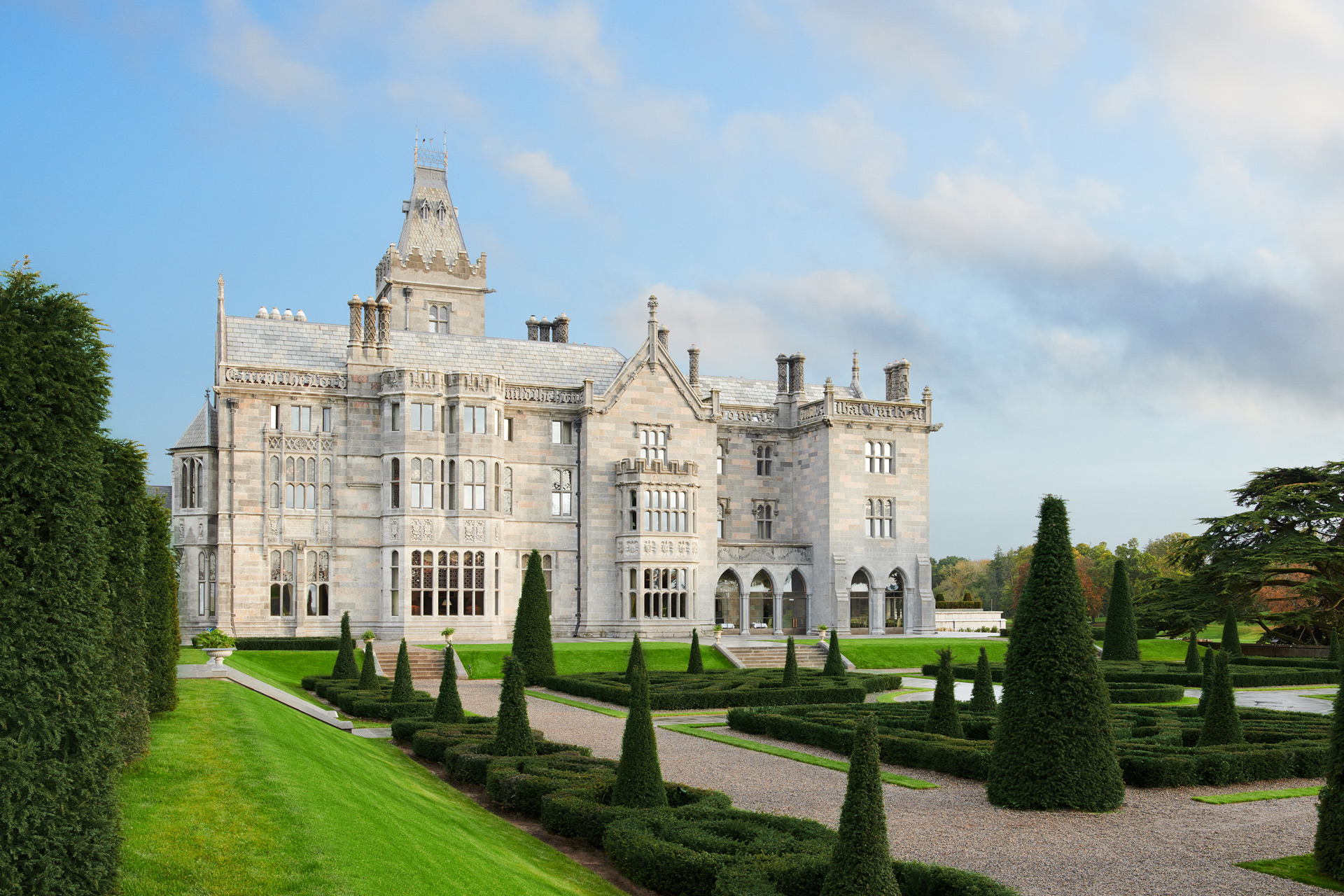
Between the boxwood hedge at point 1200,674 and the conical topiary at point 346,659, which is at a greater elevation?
the conical topiary at point 346,659

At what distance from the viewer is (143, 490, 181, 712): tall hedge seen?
18.6 m

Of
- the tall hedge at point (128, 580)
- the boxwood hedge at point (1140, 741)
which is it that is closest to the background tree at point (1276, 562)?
the boxwood hedge at point (1140, 741)

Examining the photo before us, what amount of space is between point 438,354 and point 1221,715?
128 feet

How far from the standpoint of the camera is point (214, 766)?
521 inches

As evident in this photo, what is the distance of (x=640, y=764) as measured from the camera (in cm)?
1552

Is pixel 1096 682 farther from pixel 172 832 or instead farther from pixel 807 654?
pixel 807 654

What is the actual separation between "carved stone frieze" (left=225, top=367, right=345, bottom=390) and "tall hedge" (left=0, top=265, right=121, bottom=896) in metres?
39.3

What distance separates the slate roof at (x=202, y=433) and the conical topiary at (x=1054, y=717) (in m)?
38.9

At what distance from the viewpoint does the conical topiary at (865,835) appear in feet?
33.1

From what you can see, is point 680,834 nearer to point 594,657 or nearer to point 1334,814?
point 1334,814

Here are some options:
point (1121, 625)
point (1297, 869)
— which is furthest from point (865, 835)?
point (1121, 625)

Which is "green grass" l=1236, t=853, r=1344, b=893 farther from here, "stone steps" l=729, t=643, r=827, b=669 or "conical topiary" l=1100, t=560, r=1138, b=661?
"conical topiary" l=1100, t=560, r=1138, b=661

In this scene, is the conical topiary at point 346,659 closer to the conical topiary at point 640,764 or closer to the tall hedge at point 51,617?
the conical topiary at point 640,764

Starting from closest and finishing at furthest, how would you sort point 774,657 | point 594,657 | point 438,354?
1. point 594,657
2. point 774,657
3. point 438,354
